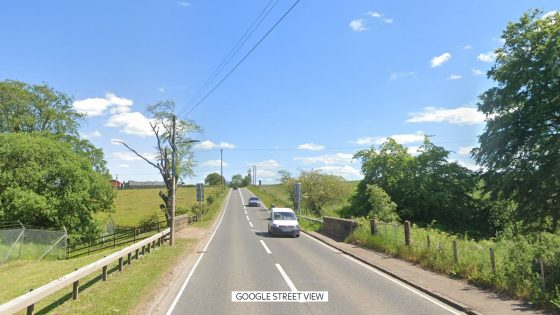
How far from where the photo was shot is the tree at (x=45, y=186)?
113 ft

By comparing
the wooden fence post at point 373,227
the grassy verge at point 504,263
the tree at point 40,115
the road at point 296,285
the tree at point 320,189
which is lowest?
the road at point 296,285

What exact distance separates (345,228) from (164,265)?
13.9 metres

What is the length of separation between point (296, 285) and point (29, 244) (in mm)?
20453

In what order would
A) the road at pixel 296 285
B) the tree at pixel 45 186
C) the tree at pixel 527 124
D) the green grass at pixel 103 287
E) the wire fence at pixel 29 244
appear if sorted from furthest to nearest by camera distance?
the tree at pixel 45 186, the tree at pixel 527 124, the wire fence at pixel 29 244, the road at pixel 296 285, the green grass at pixel 103 287

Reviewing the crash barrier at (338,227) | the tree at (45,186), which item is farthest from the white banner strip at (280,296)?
the tree at (45,186)

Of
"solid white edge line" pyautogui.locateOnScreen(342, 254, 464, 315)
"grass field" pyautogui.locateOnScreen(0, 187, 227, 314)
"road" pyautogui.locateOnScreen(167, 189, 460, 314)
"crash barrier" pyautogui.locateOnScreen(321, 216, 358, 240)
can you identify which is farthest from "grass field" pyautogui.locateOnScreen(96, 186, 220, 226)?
"solid white edge line" pyautogui.locateOnScreen(342, 254, 464, 315)

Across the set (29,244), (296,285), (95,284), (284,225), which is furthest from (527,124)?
(29,244)

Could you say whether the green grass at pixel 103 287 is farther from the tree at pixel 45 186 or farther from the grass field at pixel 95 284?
the tree at pixel 45 186

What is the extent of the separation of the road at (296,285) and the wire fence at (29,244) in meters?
11.8

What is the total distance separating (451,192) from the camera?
47438mm

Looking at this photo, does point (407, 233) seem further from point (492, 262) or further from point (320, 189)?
point (320, 189)

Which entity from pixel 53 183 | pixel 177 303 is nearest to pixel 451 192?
pixel 53 183

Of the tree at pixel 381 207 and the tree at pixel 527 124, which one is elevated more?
the tree at pixel 527 124

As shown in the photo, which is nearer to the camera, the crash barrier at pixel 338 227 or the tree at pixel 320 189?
the crash barrier at pixel 338 227
